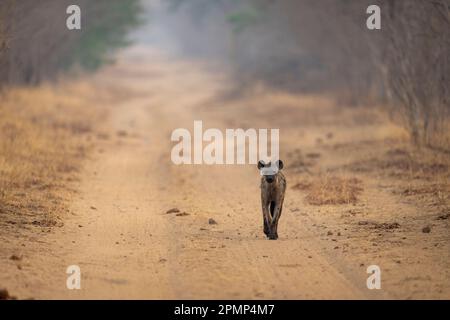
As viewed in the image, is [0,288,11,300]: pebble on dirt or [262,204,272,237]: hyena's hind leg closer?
[0,288,11,300]: pebble on dirt

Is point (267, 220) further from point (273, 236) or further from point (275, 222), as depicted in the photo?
point (273, 236)

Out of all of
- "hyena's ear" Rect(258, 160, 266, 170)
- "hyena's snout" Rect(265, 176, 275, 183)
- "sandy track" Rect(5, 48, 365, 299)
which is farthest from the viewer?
"hyena's ear" Rect(258, 160, 266, 170)

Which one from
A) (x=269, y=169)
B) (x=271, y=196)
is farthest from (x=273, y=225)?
(x=269, y=169)

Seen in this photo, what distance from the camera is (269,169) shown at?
10023 millimetres

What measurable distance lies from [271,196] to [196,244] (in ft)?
4.05

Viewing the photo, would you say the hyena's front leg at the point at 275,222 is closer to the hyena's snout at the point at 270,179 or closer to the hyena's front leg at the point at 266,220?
the hyena's front leg at the point at 266,220

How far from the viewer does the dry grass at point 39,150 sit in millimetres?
11648

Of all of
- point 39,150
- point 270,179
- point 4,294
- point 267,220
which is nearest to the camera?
point 4,294

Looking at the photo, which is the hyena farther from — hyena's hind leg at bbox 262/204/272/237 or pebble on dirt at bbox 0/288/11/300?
pebble on dirt at bbox 0/288/11/300

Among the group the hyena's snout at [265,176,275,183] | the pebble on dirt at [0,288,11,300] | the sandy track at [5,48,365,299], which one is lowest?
the pebble on dirt at [0,288,11,300]

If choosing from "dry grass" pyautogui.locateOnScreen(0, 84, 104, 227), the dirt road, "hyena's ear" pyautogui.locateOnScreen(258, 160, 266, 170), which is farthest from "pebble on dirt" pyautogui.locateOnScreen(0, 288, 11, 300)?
"hyena's ear" pyautogui.locateOnScreen(258, 160, 266, 170)

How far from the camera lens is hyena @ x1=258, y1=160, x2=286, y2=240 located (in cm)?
996

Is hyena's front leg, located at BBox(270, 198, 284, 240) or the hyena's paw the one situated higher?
hyena's front leg, located at BBox(270, 198, 284, 240)
